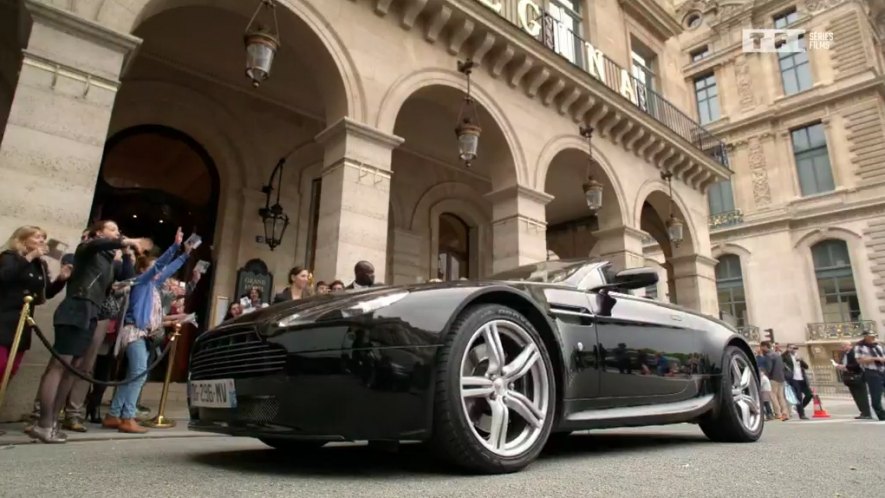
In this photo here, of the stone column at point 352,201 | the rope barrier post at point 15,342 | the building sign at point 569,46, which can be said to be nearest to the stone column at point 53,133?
the rope barrier post at point 15,342

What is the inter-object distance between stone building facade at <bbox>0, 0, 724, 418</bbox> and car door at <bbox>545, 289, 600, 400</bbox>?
4295mm

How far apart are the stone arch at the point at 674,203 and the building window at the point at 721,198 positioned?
61.3 ft

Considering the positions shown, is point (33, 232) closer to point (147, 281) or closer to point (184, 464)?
point (147, 281)

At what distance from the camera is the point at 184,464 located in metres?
2.51

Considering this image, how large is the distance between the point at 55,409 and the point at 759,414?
5397 mm

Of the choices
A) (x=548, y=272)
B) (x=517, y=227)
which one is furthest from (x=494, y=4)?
(x=548, y=272)

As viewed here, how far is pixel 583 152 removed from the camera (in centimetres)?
1123

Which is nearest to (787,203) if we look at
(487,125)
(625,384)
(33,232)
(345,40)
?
(487,125)

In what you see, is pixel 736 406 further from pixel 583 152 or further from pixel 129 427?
pixel 583 152

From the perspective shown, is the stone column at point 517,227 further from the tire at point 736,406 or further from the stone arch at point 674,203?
the tire at point 736,406

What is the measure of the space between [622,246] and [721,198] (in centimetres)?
2304

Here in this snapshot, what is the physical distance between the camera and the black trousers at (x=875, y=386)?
9.62 m

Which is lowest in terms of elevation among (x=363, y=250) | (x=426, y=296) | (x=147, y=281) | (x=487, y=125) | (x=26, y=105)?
(x=426, y=296)

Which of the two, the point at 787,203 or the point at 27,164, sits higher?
the point at 787,203
